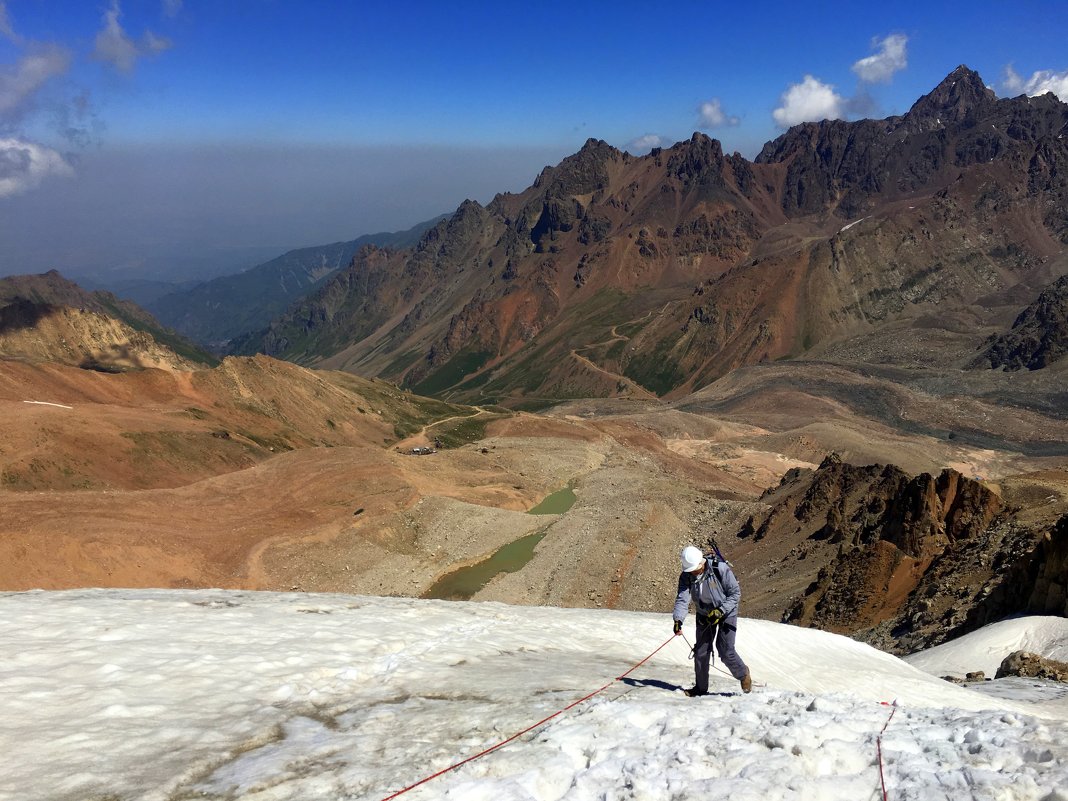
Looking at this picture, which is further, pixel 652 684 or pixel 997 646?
pixel 997 646

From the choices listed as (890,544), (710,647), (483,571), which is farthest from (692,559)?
(483,571)

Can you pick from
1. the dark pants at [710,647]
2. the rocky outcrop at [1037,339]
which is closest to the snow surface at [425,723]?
the dark pants at [710,647]

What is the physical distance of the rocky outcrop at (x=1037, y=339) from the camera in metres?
138

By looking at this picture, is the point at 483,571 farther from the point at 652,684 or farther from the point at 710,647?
the point at 710,647

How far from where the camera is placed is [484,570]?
52.0m

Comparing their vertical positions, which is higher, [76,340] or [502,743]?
[76,340]

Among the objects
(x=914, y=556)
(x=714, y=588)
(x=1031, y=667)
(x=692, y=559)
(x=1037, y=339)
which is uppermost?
(x=1037, y=339)

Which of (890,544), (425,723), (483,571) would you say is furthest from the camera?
(483,571)

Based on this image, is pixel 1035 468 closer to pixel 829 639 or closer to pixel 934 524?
pixel 934 524

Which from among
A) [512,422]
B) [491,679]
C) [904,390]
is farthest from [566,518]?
[904,390]

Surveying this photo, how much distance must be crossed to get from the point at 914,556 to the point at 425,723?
30.7 m

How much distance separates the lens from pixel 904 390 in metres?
127

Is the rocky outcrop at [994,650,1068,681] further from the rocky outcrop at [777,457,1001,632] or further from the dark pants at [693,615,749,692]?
the rocky outcrop at [777,457,1001,632]

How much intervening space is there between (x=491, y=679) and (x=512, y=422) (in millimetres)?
83968
